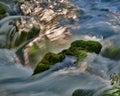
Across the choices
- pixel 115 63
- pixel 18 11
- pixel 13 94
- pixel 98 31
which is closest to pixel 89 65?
pixel 115 63

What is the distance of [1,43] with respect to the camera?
1127cm

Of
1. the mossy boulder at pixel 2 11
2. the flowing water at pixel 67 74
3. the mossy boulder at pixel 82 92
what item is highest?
the mossy boulder at pixel 2 11

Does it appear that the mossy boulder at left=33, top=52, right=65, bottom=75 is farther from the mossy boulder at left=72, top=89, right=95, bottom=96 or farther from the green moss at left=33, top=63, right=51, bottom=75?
the mossy boulder at left=72, top=89, right=95, bottom=96

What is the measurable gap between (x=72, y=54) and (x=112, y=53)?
4.24ft

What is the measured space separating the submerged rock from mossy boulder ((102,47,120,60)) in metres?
0.25

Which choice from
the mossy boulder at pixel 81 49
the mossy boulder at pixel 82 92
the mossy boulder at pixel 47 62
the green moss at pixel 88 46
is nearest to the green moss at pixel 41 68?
the mossy boulder at pixel 47 62

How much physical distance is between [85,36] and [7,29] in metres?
2.46

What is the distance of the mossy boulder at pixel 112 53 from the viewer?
9.77m

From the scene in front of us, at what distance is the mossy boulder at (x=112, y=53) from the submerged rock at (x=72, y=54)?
25cm

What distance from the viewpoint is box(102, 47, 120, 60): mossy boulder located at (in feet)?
32.1

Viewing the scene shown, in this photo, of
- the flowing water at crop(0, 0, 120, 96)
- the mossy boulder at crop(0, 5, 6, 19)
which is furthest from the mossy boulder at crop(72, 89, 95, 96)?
the mossy boulder at crop(0, 5, 6, 19)

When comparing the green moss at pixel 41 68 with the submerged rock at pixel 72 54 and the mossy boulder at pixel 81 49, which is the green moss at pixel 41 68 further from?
the mossy boulder at pixel 81 49

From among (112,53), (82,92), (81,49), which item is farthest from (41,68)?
(112,53)

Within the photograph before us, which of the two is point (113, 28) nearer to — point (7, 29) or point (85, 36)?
point (85, 36)
